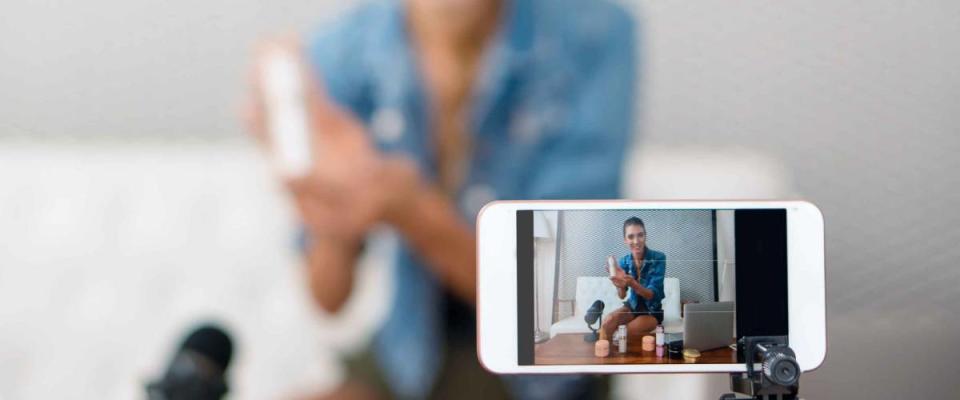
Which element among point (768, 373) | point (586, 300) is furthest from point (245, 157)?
point (768, 373)

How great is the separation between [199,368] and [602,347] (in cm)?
37

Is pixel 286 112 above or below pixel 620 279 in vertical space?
above

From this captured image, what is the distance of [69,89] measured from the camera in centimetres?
75

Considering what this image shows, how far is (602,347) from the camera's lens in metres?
0.63

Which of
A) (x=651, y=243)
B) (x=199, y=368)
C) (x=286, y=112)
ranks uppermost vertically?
(x=286, y=112)

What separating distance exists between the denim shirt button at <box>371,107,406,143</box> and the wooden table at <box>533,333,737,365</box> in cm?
22

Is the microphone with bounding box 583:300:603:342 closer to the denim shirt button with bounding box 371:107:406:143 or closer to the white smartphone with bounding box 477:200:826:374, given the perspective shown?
the white smartphone with bounding box 477:200:826:374

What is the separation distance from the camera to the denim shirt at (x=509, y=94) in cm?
73

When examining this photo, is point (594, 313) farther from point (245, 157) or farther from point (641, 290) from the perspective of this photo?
point (245, 157)

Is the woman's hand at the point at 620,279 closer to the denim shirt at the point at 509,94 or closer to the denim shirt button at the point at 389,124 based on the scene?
Answer: the denim shirt at the point at 509,94

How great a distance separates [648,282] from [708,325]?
5 cm

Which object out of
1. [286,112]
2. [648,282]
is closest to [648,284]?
[648,282]

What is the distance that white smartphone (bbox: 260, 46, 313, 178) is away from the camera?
29.0 inches

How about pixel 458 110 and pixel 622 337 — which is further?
pixel 458 110
